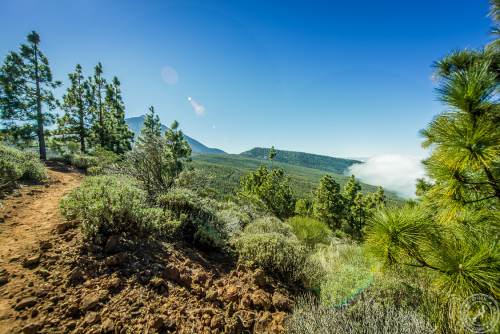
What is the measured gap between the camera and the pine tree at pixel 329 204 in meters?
31.1

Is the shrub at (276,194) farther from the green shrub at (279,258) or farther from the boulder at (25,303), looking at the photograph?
the boulder at (25,303)

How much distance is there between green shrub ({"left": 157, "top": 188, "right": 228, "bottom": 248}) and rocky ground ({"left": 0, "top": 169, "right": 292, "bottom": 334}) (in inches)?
22.9

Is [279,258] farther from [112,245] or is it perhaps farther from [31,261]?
[31,261]

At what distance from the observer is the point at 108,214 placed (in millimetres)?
3916

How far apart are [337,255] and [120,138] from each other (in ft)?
74.0

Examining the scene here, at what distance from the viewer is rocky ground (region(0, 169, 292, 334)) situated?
99.4 inches

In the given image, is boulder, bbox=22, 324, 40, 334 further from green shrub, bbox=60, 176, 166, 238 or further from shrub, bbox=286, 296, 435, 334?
shrub, bbox=286, 296, 435, 334

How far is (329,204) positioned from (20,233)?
3142 cm

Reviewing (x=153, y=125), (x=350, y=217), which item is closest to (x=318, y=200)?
(x=350, y=217)

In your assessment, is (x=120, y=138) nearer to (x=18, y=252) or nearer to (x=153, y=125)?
(x=153, y=125)

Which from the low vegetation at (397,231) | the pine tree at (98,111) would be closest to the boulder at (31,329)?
the low vegetation at (397,231)

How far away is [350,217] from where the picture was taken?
108 ft

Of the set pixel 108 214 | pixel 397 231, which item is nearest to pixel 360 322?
pixel 397 231

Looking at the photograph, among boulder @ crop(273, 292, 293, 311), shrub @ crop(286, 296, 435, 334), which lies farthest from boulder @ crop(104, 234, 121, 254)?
shrub @ crop(286, 296, 435, 334)
